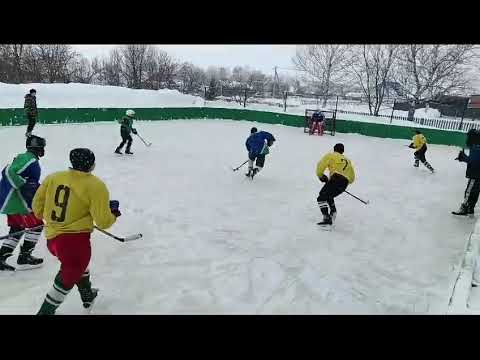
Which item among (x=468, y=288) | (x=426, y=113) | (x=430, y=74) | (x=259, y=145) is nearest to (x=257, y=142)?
(x=259, y=145)

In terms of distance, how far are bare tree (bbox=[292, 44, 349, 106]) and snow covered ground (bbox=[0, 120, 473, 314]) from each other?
29.9 m

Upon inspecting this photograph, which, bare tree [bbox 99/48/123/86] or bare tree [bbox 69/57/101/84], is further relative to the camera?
bare tree [bbox 99/48/123/86]

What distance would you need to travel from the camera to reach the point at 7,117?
563 inches

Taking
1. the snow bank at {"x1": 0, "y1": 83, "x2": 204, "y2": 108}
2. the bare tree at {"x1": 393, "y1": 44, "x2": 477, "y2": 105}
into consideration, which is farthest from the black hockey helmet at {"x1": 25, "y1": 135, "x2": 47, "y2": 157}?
the bare tree at {"x1": 393, "y1": 44, "x2": 477, "y2": 105}

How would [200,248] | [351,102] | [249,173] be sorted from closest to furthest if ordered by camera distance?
[200,248] → [249,173] → [351,102]

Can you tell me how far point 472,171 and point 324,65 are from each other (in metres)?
35.8

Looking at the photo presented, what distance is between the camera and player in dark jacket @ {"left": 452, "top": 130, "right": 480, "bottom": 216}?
6461 millimetres

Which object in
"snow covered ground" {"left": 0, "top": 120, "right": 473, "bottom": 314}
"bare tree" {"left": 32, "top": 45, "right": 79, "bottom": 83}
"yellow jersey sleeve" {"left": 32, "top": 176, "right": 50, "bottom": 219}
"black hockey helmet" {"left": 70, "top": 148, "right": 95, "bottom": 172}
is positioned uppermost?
"bare tree" {"left": 32, "top": 45, "right": 79, "bottom": 83}

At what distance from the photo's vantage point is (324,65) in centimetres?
4016

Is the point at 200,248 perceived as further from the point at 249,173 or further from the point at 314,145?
the point at 314,145

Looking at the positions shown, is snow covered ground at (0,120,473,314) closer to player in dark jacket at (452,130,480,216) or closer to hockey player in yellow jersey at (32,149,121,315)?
player in dark jacket at (452,130,480,216)
